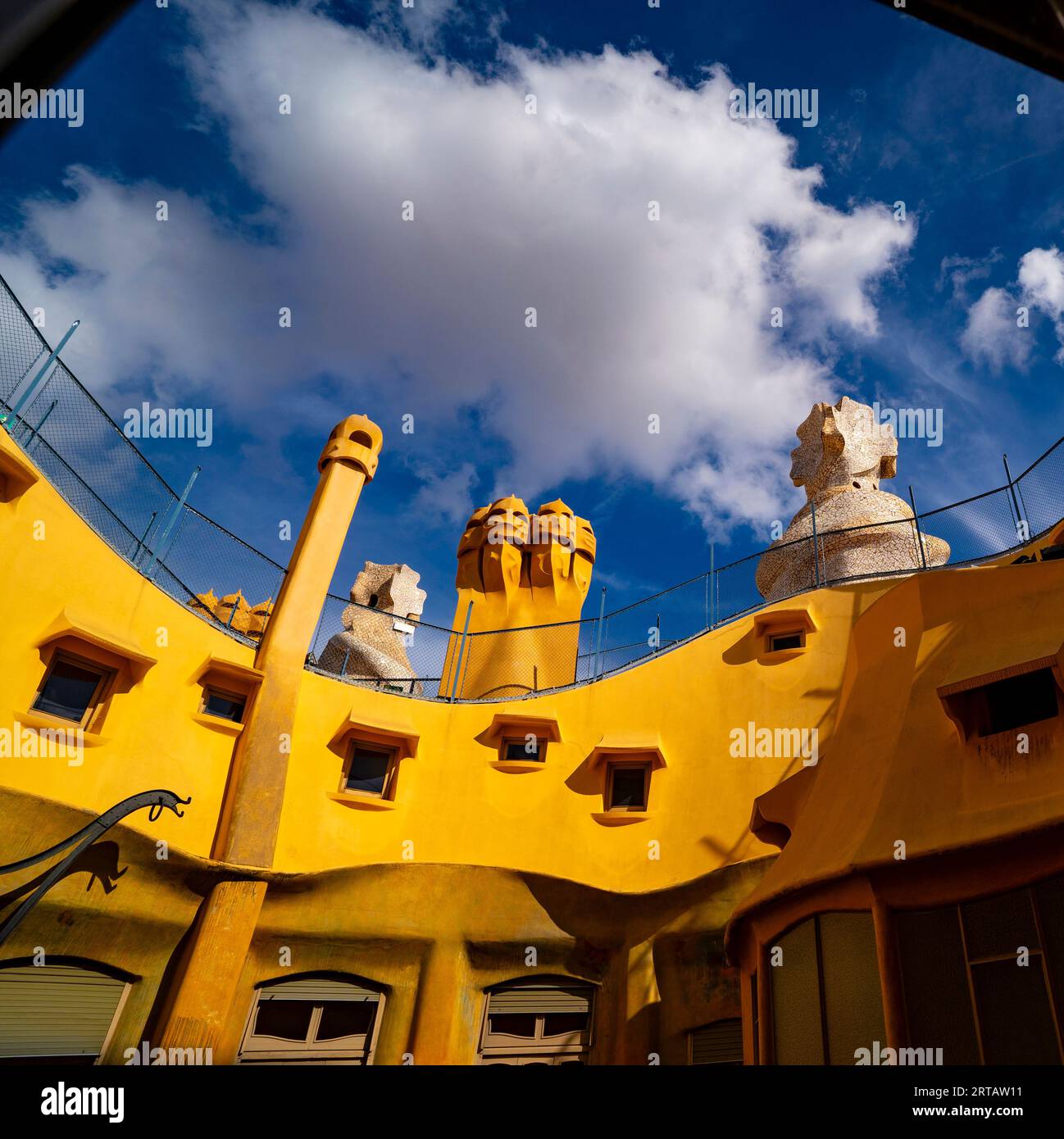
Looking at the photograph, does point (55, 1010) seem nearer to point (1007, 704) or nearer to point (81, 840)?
point (81, 840)

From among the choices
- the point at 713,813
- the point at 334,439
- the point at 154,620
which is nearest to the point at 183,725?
the point at 154,620

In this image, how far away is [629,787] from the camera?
586 inches

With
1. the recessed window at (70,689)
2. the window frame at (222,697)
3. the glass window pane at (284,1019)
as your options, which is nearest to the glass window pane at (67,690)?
the recessed window at (70,689)

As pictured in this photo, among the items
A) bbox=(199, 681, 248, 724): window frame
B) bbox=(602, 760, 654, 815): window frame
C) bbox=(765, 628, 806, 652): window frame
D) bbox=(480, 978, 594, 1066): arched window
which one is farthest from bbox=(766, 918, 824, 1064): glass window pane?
bbox=(199, 681, 248, 724): window frame

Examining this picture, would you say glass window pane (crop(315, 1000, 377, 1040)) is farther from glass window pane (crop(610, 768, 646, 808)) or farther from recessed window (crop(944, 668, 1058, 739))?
recessed window (crop(944, 668, 1058, 739))

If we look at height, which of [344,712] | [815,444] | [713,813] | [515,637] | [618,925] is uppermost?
[815,444]

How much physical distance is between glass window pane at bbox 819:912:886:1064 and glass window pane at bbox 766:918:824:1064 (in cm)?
15

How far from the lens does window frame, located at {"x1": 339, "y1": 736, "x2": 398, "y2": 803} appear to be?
48.2ft

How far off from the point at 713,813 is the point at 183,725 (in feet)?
30.1

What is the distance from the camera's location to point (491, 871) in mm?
13875

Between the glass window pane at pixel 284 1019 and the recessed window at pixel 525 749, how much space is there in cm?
541

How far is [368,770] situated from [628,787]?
16.3 feet
